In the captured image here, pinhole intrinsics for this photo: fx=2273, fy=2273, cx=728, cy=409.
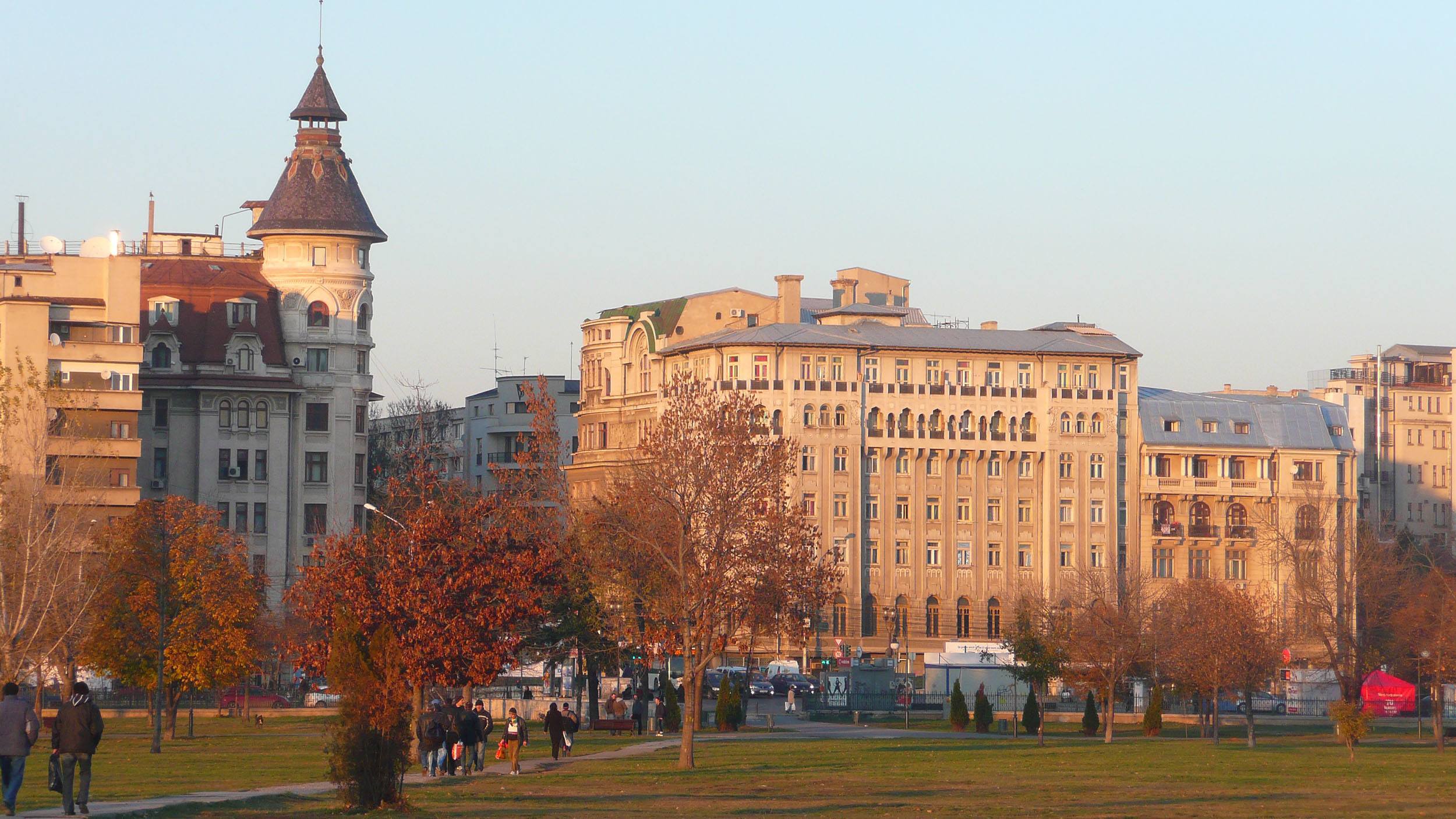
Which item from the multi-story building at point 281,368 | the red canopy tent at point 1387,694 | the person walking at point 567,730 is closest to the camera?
the person walking at point 567,730

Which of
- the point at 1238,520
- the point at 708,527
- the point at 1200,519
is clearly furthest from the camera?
the point at 1238,520

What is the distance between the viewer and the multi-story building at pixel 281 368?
117m

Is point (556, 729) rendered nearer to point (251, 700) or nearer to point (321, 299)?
point (251, 700)

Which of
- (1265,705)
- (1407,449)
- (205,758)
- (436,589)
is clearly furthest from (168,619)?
(1407,449)

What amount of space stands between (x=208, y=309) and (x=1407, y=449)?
295ft

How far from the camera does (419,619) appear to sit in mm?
52844

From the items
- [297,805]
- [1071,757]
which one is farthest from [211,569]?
[297,805]

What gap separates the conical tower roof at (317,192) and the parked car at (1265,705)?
49.8m

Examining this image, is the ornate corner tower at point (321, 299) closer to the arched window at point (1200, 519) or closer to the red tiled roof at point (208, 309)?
the red tiled roof at point (208, 309)

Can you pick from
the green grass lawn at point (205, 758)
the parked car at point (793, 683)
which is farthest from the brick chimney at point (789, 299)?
the green grass lawn at point (205, 758)

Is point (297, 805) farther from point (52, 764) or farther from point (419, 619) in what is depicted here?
point (419, 619)

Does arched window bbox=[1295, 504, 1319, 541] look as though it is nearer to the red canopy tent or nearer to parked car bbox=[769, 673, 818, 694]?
the red canopy tent

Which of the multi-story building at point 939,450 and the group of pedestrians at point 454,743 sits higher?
the multi-story building at point 939,450

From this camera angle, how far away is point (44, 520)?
73688mm
